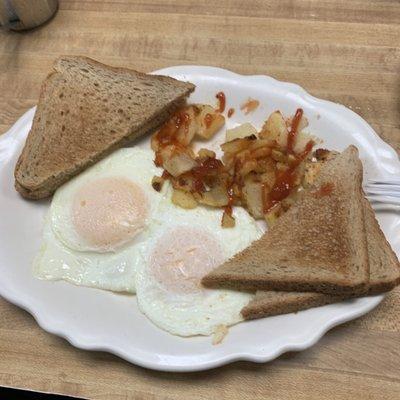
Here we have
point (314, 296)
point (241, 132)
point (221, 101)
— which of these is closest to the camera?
point (314, 296)

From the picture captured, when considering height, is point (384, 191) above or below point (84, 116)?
below

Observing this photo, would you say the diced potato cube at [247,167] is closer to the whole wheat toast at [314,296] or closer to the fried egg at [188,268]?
the fried egg at [188,268]

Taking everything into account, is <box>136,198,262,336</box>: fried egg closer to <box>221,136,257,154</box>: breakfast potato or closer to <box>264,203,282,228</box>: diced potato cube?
<box>264,203,282,228</box>: diced potato cube

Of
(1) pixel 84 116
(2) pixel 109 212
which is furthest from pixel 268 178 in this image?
(1) pixel 84 116

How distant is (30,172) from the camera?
2223mm

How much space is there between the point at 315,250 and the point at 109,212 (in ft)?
2.78

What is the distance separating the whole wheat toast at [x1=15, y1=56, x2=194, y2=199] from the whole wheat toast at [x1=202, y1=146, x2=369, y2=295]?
77cm

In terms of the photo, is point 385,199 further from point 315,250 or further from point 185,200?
point 185,200

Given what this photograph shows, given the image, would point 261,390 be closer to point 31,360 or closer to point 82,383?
point 82,383

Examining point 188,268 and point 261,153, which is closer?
point 188,268

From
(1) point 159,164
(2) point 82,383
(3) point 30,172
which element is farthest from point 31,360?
(1) point 159,164

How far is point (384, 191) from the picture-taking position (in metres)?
2.09

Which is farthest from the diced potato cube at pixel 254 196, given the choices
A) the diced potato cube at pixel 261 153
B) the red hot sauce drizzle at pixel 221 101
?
the red hot sauce drizzle at pixel 221 101

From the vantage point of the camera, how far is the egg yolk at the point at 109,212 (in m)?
2.08
